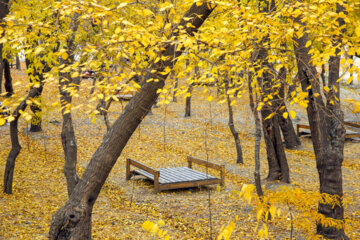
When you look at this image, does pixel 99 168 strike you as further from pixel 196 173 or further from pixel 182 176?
pixel 196 173

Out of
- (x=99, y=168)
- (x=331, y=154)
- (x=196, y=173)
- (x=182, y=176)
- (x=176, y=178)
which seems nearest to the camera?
(x=99, y=168)

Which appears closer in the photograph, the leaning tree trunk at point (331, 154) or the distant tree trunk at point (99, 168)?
the distant tree trunk at point (99, 168)

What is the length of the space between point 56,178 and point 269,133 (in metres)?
6.34

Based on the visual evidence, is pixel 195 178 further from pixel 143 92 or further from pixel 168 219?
pixel 143 92

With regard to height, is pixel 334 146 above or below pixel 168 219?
above

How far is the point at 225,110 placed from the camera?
20891mm

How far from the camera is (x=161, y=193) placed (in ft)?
31.7

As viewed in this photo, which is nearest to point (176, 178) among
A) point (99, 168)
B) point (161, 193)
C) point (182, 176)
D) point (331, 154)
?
point (182, 176)

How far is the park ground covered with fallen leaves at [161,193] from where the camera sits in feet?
23.0

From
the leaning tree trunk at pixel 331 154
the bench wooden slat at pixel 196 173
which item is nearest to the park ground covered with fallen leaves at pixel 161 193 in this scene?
the bench wooden slat at pixel 196 173

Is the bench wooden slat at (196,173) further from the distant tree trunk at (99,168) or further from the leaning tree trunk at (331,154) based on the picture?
the distant tree trunk at (99,168)

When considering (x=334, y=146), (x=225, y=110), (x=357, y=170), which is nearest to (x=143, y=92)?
(x=334, y=146)

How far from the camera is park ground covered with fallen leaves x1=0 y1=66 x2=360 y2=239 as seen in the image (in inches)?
276

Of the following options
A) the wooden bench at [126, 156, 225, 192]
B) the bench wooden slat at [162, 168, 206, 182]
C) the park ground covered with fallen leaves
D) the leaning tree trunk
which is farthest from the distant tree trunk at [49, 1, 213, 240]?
the bench wooden slat at [162, 168, 206, 182]
